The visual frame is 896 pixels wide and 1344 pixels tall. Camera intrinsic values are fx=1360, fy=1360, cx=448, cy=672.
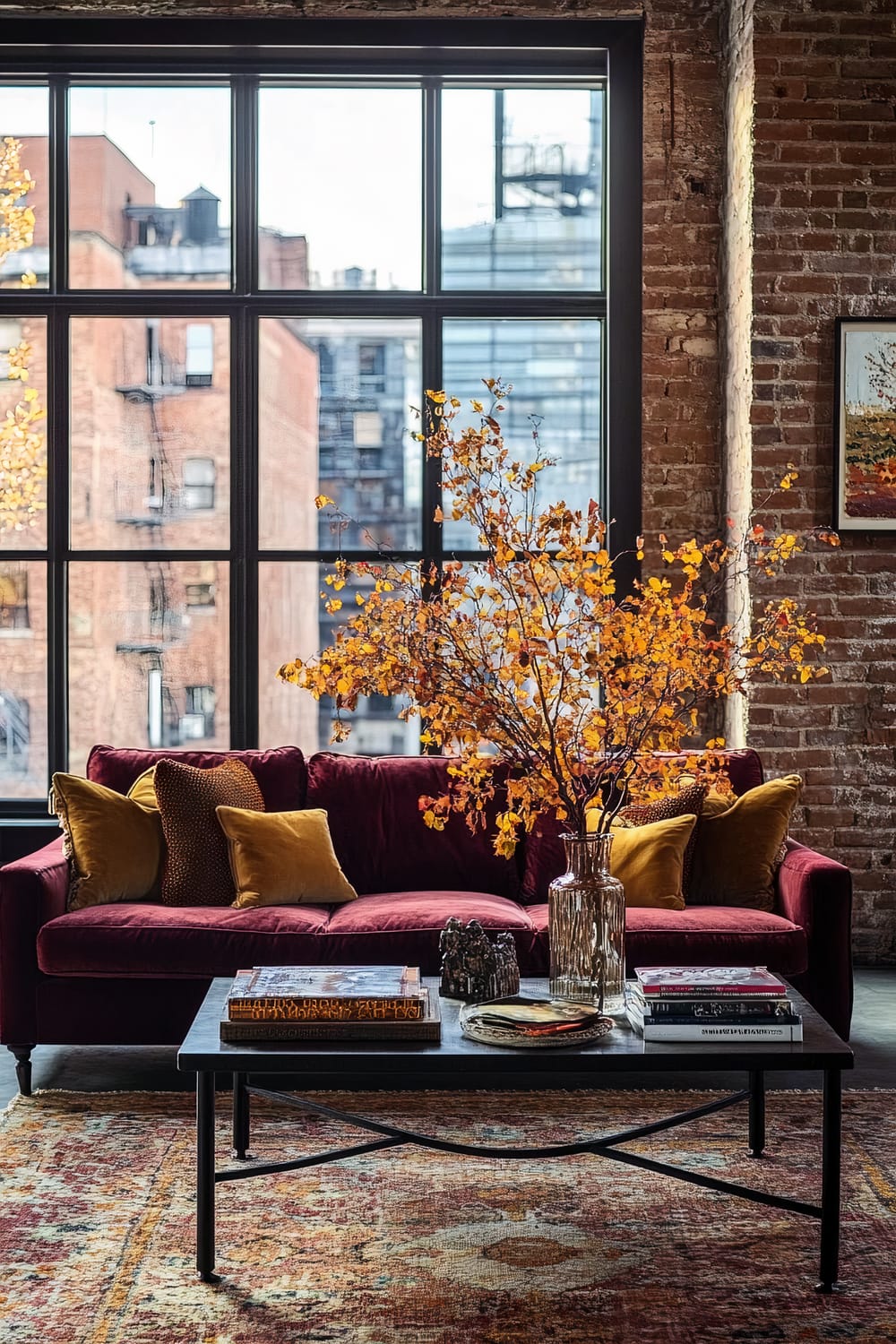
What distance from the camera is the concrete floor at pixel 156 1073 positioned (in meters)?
3.75

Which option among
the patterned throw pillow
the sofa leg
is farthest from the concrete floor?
the patterned throw pillow

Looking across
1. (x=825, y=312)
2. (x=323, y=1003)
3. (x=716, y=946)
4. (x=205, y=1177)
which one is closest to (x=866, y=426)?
Answer: (x=825, y=312)

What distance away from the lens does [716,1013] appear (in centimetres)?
262

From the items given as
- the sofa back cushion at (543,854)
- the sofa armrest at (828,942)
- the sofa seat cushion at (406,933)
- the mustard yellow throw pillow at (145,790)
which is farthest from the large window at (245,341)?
the sofa armrest at (828,942)

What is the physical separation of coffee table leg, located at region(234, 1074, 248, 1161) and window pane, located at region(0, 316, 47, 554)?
318 centimetres

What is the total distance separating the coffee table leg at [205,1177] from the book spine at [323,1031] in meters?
0.09

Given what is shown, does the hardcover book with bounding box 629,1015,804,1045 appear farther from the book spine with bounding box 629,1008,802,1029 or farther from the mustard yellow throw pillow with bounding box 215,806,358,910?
the mustard yellow throw pillow with bounding box 215,806,358,910

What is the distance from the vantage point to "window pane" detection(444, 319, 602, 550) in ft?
18.5

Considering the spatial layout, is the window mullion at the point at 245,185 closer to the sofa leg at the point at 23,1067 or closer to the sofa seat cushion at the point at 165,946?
the sofa seat cushion at the point at 165,946

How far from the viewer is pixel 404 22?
5465 mm

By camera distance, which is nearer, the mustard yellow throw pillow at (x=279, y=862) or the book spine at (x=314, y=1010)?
the book spine at (x=314, y=1010)

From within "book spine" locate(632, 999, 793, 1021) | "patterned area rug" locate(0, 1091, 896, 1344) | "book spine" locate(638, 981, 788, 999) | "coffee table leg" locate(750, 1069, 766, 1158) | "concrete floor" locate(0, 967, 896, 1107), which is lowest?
"concrete floor" locate(0, 967, 896, 1107)

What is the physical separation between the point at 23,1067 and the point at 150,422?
2.85m

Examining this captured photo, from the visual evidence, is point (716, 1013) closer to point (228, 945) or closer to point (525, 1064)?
point (525, 1064)
